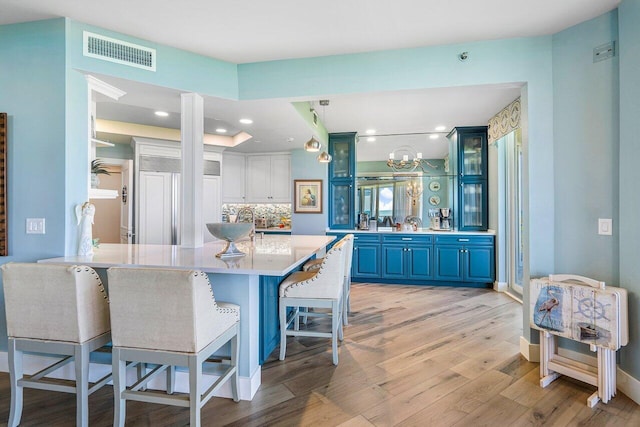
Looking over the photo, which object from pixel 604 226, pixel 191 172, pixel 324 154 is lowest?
pixel 604 226

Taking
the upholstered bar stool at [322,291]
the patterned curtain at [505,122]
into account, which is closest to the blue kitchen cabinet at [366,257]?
the patterned curtain at [505,122]

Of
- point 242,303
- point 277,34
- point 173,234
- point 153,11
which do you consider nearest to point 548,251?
point 242,303

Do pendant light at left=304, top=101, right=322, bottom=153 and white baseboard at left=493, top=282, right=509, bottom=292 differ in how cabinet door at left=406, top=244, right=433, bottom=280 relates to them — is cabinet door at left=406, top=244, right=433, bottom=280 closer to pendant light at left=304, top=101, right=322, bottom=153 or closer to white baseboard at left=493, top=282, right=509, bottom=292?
white baseboard at left=493, top=282, right=509, bottom=292

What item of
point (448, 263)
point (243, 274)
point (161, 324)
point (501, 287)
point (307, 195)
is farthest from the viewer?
point (307, 195)

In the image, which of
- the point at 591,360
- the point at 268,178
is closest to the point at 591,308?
the point at 591,360

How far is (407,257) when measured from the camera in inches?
204

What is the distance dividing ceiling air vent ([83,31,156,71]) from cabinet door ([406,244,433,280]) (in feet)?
13.8

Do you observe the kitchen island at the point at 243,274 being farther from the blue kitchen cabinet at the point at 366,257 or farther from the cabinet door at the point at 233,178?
the cabinet door at the point at 233,178

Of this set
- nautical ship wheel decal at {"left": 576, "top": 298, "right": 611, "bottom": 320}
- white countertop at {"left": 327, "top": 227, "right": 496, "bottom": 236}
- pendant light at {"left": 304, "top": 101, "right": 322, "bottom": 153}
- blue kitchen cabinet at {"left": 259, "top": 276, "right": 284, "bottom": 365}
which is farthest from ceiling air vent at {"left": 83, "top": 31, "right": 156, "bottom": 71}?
nautical ship wheel decal at {"left": 576, "top": 298, "right": 611, "bottom": 320}

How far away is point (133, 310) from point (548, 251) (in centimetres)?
294

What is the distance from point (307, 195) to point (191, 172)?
280cm

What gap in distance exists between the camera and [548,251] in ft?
8.51

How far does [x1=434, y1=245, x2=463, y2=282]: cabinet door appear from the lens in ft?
16.4

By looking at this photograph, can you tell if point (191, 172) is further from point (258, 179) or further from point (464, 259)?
point (464, 259)
